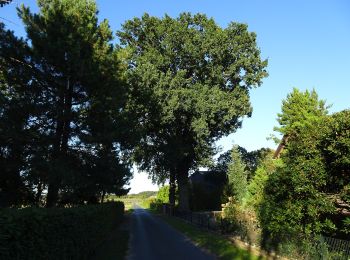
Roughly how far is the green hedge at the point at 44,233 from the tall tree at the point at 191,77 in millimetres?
25104

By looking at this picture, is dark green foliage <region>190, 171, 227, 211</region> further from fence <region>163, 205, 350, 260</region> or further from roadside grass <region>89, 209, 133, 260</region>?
roadside grass <region>89, 209, 133, 260</region>

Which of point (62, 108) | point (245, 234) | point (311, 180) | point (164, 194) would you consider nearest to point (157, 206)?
point (164, 194)

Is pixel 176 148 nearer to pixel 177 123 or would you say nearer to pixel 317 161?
pixel 177 123

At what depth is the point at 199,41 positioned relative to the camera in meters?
40.6

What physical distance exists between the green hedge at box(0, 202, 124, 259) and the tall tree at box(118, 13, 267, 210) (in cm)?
2510

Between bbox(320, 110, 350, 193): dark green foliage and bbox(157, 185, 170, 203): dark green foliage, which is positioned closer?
bbox(320, 110, 350, 193): dark green foliage

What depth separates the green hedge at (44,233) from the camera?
6578mm

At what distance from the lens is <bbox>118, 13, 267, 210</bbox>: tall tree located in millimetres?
39188

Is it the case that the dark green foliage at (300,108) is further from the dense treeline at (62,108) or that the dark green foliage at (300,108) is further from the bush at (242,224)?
the dense treeline at (62,108)

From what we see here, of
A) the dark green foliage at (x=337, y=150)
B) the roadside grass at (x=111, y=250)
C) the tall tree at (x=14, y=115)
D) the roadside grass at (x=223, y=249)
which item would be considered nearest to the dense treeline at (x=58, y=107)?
the tall tree at (x=14, y=115)

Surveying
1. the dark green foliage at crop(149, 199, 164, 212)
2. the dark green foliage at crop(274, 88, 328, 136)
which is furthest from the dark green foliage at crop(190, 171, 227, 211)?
the dark green foliage at crop(274, 88, 328, 136)

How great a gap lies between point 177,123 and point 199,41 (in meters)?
8.15

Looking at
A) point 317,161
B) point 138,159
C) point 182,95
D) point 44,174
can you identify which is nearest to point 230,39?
point 182,95

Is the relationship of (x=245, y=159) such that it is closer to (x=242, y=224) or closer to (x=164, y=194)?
(x=164, y=194)
